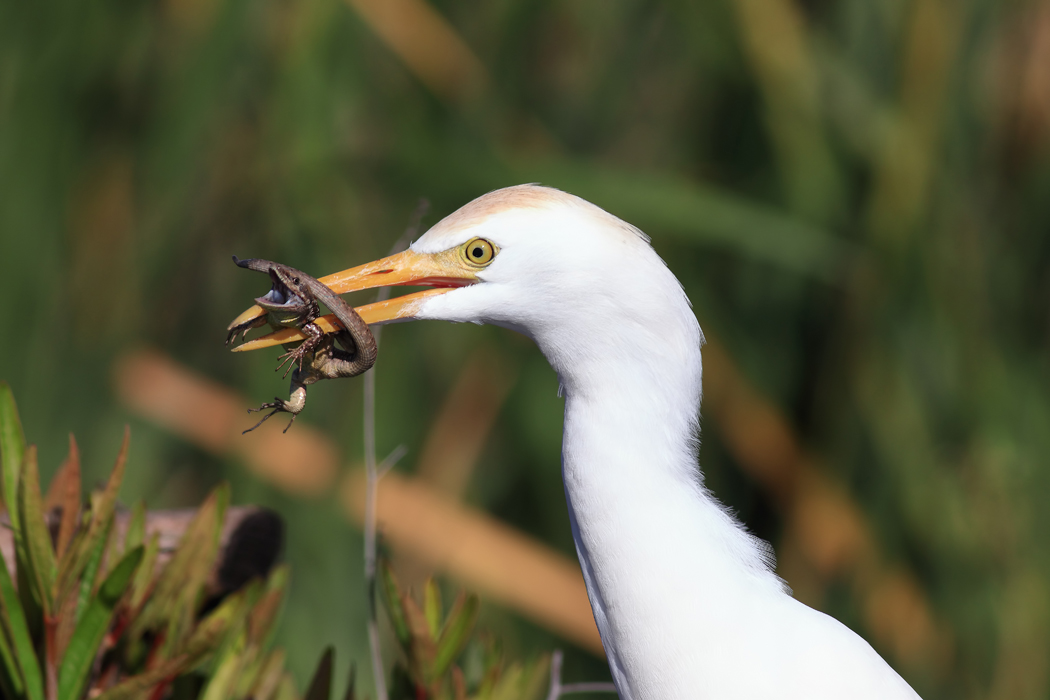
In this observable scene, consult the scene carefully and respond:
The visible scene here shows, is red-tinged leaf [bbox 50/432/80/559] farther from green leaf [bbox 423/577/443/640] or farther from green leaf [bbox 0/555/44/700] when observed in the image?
green leaf [bbox 423/577/443/640]

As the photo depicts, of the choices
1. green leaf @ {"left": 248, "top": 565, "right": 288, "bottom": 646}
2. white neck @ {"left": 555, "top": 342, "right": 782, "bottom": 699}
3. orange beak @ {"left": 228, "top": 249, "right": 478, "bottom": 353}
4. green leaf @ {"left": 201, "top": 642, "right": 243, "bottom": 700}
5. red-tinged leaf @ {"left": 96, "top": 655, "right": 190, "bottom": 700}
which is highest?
orange beak @ {"left": 228, "top": 249, "right": 478, "bottom": 353}

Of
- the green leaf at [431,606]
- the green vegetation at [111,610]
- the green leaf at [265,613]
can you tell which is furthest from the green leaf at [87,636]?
the green leaf at [431,606]

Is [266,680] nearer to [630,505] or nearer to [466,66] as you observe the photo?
[630,505]

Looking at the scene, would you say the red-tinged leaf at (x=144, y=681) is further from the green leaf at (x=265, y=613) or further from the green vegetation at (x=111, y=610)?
the green leaf at (x=265, y=613)

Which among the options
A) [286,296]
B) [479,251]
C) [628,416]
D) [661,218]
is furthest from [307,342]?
[661,218]

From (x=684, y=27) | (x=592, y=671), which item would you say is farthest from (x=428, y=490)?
(x=684, y=27)

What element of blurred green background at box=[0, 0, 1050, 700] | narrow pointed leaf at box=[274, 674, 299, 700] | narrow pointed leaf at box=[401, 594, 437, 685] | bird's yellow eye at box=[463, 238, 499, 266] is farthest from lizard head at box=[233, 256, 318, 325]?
blurred green background at box=[0, 0, 1050, 700]

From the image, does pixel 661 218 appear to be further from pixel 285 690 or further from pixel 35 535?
pixel 35 535
